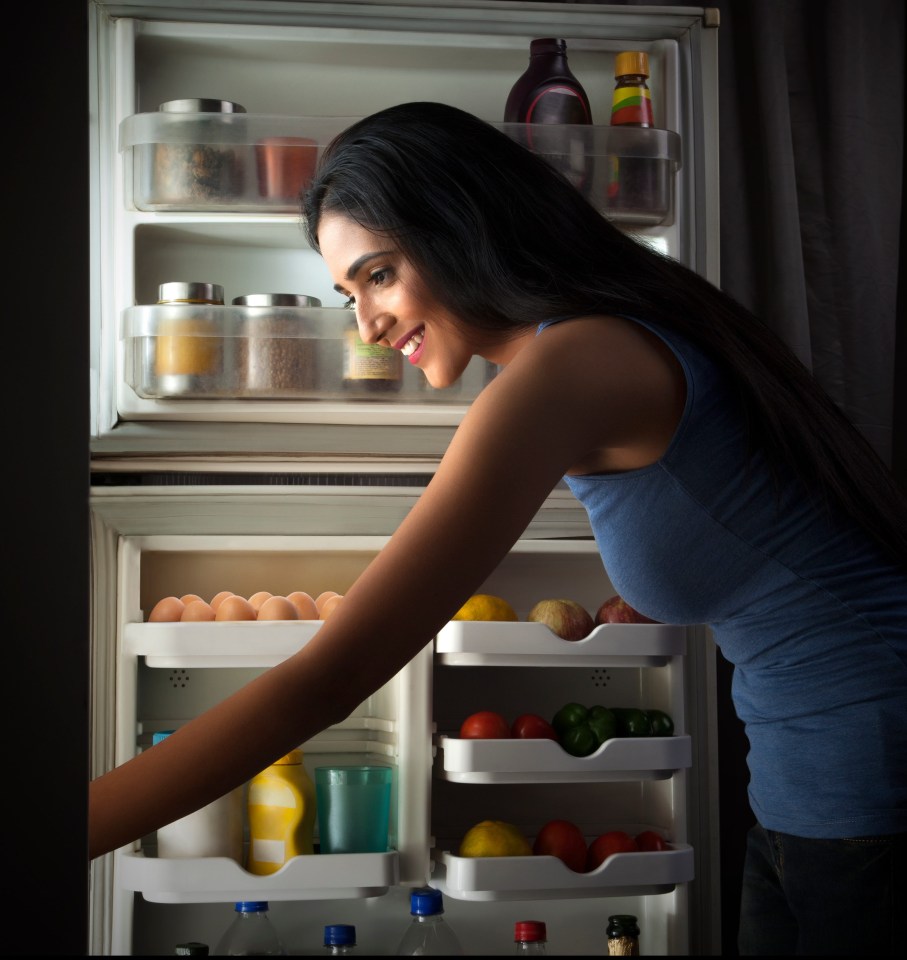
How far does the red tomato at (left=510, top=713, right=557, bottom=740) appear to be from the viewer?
58.9 inches

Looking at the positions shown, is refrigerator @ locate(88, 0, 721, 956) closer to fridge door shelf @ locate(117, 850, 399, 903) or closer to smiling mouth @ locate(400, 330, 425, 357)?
fridge door shelf @ locate(117, 850, 399, 903)

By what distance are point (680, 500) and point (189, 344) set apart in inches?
34.3

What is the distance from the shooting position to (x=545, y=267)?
0.95 meters

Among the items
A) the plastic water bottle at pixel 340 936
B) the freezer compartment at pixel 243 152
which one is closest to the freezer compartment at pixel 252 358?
the freezer compartment at pixel 243 152

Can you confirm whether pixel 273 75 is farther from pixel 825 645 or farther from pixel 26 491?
pixel 26 491

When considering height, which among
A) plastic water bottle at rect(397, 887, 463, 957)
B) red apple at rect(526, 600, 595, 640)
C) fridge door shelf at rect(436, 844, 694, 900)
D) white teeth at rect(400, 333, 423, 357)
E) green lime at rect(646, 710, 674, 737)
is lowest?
plastic water bottle at rect(397, 887, 463, 957)

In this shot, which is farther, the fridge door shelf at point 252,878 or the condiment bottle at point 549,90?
the condiment bottle at point 549,90

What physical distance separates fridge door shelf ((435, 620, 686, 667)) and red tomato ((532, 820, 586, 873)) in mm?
222

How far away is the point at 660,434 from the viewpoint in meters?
0.83

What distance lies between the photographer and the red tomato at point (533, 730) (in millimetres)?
1497

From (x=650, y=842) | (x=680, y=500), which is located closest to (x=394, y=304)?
(x=680, y=500)

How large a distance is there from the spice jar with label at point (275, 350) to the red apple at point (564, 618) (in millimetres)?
432

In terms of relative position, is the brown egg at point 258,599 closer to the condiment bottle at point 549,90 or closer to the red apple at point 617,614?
the red apple at point 617,614

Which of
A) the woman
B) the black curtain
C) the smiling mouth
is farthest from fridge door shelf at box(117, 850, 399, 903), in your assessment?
the black curtain
